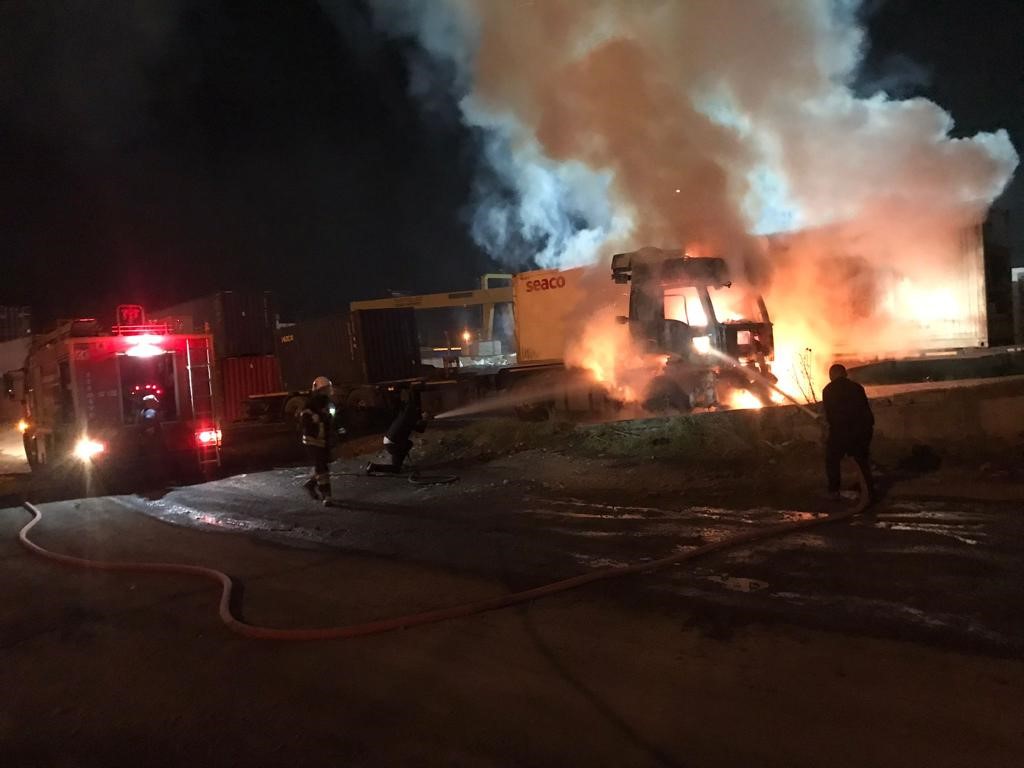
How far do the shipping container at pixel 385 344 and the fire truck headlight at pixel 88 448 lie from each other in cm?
782

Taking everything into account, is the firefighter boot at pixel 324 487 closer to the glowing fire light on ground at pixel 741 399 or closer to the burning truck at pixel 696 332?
the burning truck at pixel 696 332

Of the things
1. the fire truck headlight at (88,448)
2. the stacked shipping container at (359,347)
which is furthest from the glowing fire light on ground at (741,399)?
the fire truck headlight at (88,448)

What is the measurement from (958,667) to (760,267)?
1094cm

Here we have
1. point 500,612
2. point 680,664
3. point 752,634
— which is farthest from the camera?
point 500,612

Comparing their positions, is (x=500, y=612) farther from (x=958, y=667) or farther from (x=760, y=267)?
(x=760, y=267)

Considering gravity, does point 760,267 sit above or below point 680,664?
above

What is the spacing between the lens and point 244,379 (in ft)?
71.2

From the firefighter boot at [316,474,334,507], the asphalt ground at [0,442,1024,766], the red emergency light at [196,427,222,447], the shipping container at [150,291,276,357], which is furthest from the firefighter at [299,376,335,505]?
the shipping container at [150,291,276,357]

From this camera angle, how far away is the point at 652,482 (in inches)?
348

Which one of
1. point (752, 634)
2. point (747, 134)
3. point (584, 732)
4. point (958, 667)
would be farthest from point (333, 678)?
point (747, 134)

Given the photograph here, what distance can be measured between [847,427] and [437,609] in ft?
14.4

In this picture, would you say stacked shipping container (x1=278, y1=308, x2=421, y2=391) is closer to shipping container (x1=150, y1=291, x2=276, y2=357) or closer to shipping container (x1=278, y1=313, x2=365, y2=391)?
shipping container (x1=278, y1=313, x2=365, y2=391)

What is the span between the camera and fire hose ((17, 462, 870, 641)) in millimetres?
Answer: 4727

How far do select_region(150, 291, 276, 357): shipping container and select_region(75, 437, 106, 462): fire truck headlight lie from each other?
10.1 meters
